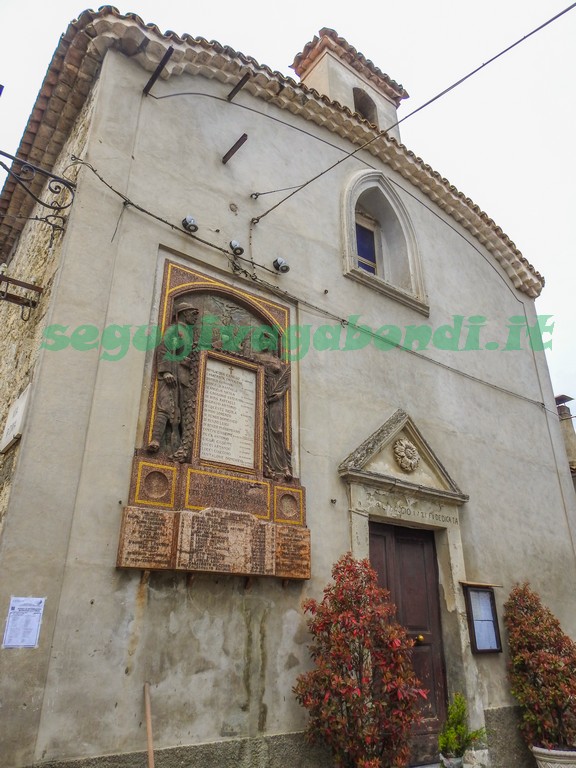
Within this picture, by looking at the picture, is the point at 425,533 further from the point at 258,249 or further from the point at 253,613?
the point at 258,249

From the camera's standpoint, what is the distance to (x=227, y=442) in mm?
5395

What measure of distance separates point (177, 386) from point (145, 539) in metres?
A: 1.44

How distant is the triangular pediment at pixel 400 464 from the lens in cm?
640

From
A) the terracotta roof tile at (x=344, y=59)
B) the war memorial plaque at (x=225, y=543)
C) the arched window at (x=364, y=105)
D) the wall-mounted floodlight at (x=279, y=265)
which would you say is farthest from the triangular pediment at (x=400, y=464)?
the terracotta roof tile at (x=344, y=59)

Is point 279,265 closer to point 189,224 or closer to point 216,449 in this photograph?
point 189,224

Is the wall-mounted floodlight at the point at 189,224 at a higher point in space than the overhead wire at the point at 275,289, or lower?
higher

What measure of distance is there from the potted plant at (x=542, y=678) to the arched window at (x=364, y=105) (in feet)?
29.7

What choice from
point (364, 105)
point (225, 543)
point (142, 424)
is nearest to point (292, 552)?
point (225, 543)

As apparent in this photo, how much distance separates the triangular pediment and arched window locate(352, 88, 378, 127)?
6.91 metres

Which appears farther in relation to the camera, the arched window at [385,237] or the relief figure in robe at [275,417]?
the arched window at [385,237]

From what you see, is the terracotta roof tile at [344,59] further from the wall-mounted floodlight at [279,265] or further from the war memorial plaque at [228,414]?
the war memorial plaque at [228,414]

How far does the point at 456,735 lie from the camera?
5887 millimetres

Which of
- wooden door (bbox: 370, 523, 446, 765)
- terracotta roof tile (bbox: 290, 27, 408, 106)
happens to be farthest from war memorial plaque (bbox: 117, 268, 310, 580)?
terracotta roof tile (bbox: 290, 27, 408, 106)

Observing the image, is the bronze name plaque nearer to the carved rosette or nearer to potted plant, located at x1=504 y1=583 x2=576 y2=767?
the carved rosette
